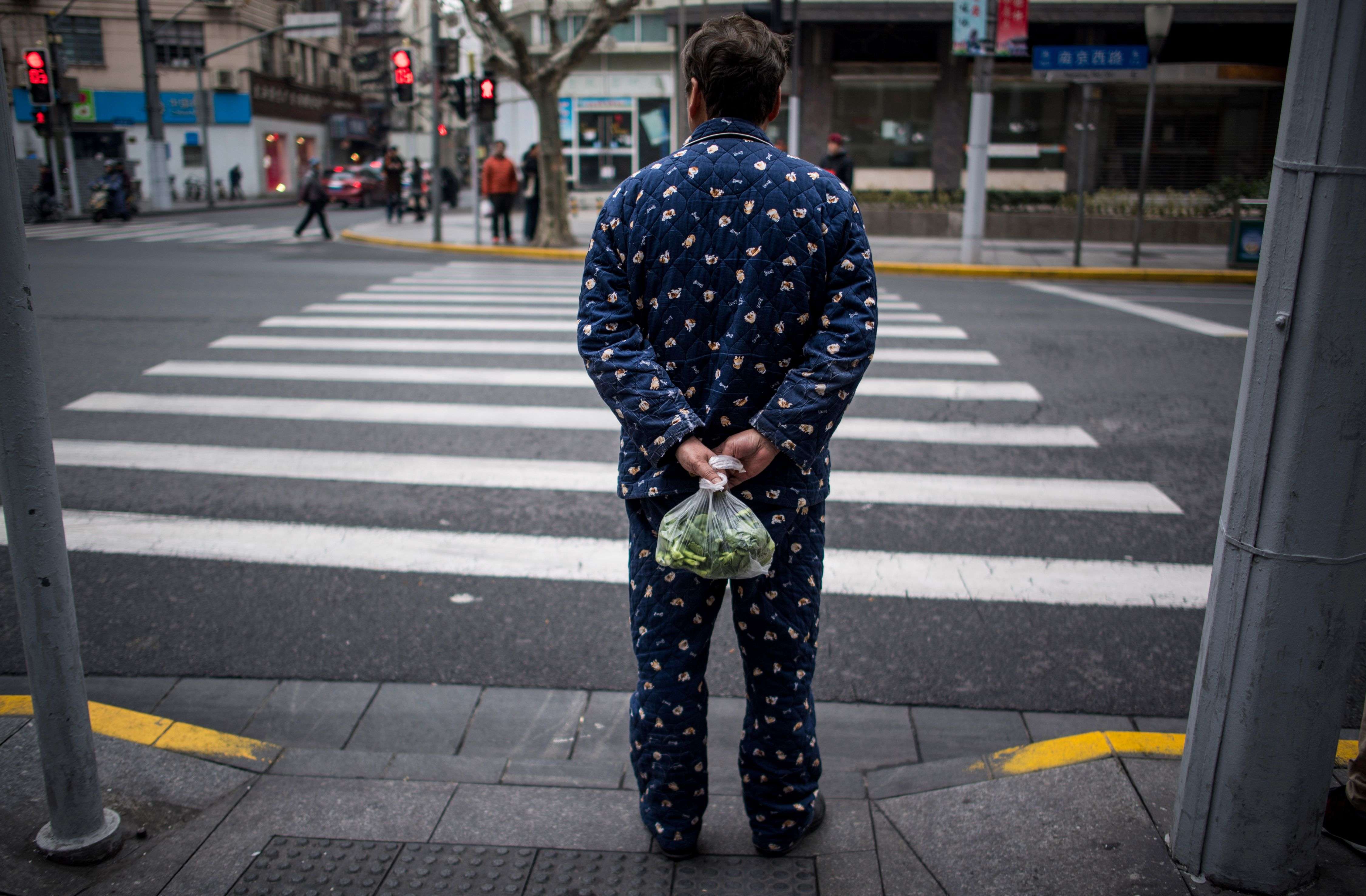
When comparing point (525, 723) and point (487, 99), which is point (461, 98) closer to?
point (487, 99)

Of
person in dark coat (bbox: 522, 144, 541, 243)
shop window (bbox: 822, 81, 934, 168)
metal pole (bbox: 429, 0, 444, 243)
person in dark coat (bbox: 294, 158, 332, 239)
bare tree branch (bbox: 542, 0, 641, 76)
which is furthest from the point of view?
shop window (bbox: 822, 81, 934, 168)

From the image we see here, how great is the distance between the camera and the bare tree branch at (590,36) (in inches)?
698

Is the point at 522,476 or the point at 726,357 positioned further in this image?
the point at 522,476

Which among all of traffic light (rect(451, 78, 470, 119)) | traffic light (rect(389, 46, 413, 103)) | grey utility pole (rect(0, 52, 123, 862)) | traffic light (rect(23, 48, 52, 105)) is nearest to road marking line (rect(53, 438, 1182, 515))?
grey utility pole (rect(0, 52, 123, 862))

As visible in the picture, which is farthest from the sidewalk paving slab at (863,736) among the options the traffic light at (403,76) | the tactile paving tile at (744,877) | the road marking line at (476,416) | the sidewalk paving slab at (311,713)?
the traffic light at (403,76)

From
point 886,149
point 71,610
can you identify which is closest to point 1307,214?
point 71,610

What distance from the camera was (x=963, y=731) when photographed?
337cm

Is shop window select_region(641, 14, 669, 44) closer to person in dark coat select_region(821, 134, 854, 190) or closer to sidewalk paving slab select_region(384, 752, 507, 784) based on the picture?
person in dark coat select_region(821, 134, 854, 190)

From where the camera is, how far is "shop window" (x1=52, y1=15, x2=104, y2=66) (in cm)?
3198

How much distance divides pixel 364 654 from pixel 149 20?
31.3 m

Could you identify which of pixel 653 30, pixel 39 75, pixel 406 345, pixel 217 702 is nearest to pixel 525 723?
pixel 217 702

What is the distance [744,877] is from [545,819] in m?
0.57

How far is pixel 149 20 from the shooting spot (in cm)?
2877

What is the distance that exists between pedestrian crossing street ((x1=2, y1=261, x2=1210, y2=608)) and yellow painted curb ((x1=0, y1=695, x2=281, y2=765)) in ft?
4.57
